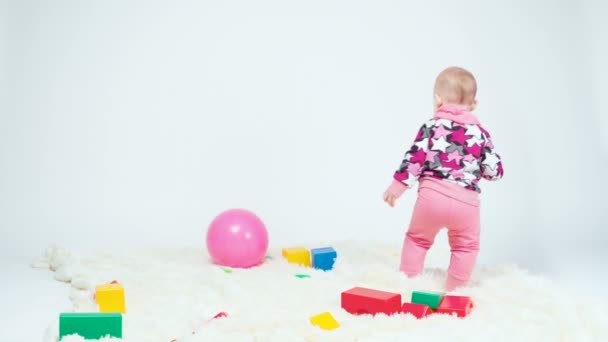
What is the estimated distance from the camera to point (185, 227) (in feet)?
13.9

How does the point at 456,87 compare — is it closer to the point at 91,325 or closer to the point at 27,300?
the point at 91,325

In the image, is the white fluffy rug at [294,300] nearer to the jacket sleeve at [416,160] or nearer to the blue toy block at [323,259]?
the blue toy block at [323,259]

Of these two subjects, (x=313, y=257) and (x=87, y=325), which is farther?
(x=313, y=257)

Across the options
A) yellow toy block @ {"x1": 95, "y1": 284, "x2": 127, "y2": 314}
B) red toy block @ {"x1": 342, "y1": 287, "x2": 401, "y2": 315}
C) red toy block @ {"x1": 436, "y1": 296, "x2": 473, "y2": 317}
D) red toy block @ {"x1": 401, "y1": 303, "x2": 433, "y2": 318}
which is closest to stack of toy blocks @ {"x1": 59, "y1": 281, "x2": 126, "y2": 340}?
yellow toy block @ {"x1": 95, "y1": 284, "x2": 127, "y2": 314}

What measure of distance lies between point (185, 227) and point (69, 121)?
3.17ft

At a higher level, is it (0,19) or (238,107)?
(0,19)

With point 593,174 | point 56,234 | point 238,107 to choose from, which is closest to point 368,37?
point 238,107

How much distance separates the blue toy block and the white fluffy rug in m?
0.07

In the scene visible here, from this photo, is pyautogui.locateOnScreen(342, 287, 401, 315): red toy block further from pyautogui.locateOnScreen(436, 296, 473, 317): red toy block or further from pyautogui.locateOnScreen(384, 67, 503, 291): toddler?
pyautogui.locateOnScreen(384, 67, 503, 291): toddler

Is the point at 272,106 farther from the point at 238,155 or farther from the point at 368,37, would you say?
the point at 368,37

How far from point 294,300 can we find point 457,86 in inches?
42.6

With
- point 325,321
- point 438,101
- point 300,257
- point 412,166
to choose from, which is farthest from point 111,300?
point 438,101

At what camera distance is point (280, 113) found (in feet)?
15.1

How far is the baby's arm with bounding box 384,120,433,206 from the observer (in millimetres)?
2986
